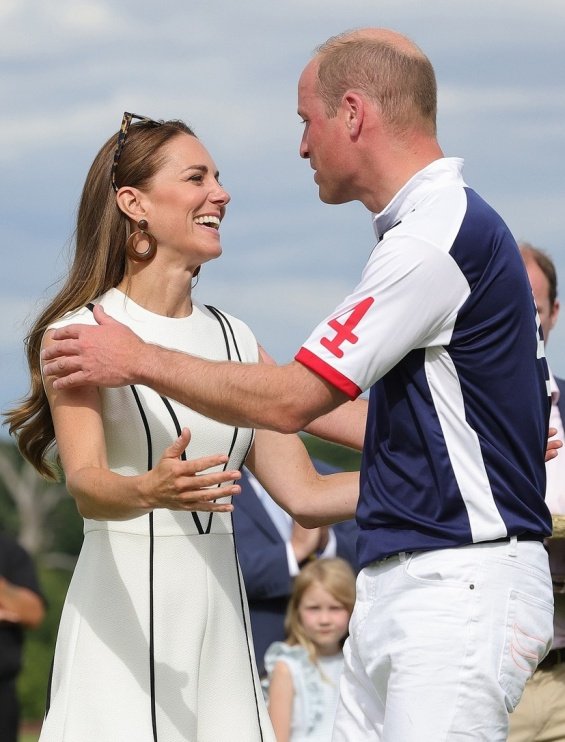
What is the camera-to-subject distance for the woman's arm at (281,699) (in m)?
6.91

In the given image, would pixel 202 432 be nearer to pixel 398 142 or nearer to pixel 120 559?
pixel 120 559

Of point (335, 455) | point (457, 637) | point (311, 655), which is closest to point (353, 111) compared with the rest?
point (457, 637)

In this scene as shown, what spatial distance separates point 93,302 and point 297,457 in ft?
2.64

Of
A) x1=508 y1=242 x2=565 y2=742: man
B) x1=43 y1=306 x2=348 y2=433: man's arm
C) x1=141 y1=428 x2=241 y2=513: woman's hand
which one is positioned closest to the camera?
x1=141 y1=428 x2=241 y2=513: woman's hand

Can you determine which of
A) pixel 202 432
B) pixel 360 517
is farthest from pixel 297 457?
pixel 360 517

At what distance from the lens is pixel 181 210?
4.07 m

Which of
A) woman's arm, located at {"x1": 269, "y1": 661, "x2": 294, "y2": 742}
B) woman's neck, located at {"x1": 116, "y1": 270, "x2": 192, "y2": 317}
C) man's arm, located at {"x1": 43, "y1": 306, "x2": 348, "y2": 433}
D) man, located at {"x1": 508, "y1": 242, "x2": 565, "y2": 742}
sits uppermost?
woman's neck, located at {"x1": 116, "y1": 270, "x2": 192, "y2": 317}

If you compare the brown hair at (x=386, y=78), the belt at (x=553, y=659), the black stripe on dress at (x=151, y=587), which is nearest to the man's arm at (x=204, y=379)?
the black stripe on dress at (x=151, y=587)

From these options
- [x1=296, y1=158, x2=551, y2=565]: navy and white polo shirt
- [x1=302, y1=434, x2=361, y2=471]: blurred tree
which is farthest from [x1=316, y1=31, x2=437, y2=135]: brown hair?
[x1=302, y1=434, x2=361, y2=471]: blurred tree

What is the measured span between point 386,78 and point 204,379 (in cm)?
94

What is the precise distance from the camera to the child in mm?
6938

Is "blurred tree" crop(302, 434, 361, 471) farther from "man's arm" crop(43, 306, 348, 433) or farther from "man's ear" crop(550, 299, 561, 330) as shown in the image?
"man's arm" crop(43, 306, 348, 433)

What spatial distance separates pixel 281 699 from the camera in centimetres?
696

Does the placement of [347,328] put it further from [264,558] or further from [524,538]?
[264,558]
